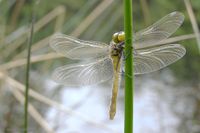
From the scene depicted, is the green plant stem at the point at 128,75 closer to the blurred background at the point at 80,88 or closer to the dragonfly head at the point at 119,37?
the dragonfly head at the point at 119,37

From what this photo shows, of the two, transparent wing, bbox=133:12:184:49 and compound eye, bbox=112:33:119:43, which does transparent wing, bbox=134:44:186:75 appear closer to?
transparent wing, bbox=133:12:184:49

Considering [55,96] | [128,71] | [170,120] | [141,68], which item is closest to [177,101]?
[170,120]

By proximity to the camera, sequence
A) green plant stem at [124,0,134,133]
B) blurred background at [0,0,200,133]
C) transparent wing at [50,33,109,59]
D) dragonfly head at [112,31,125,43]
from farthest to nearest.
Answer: blurred background at [0,0,200,133] < transparent wing at [50,33,109,59] < dragonfly head at [112,31,125,43] < green plant stem at [124,0,134,133]

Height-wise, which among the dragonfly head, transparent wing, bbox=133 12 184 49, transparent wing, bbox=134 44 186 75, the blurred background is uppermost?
the blurred background

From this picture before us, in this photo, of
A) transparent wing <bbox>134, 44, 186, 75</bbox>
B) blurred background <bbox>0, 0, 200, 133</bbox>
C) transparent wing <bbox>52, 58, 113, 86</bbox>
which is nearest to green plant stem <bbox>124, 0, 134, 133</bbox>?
transparent wing <bbox>134, 44, 186, 75</bbox>

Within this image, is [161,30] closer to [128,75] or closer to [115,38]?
[115,38]

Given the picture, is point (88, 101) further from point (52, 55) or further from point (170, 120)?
point (52, 55)

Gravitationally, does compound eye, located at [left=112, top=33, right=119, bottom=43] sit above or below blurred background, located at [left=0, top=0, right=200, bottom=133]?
below
